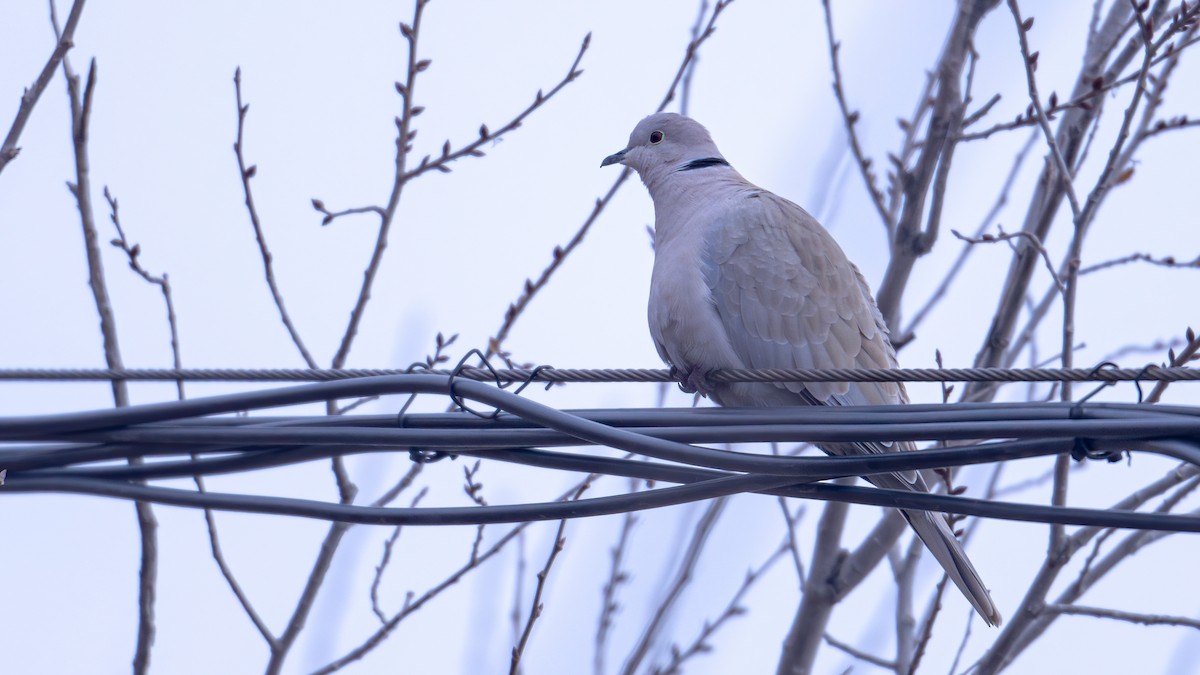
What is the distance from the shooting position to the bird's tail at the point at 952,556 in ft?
10.3

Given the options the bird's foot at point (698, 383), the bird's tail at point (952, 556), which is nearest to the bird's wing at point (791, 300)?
the bird's foot at point (698, 383)

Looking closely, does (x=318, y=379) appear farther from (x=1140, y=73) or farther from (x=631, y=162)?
(x=1140, y=73)

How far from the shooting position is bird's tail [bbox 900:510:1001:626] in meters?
3.12

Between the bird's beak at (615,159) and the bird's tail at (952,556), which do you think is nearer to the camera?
the bird's tail at (952,556)

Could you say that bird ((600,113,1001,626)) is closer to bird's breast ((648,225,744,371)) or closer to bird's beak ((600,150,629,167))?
bird's breast ((648,225,744,371))

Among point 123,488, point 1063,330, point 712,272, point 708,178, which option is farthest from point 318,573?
point 1063,330

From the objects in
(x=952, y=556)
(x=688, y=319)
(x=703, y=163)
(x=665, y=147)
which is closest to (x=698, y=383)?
(x=688, y=319)

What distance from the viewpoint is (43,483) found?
8.23 feet

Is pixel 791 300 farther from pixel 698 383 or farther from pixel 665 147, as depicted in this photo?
pixel 665 147

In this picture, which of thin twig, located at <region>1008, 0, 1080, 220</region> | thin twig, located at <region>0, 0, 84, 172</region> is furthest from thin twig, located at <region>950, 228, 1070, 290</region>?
thin twig, located at <region>0, 0, 84, 172</region>

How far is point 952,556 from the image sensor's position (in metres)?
3.16

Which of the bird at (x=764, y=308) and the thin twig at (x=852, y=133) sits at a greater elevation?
the thin twig at (x=852, y=133)

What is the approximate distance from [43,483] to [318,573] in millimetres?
1410

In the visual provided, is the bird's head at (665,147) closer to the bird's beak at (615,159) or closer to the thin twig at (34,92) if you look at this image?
the bird's beak at (615,159)
